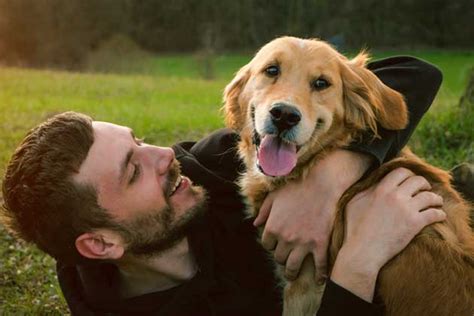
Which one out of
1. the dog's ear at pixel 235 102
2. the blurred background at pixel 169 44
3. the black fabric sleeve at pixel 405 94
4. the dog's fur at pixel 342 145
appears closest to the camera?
the dog's fur at pixel 342 145

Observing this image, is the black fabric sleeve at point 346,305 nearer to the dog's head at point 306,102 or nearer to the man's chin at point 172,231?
the dog's head at point 306,102

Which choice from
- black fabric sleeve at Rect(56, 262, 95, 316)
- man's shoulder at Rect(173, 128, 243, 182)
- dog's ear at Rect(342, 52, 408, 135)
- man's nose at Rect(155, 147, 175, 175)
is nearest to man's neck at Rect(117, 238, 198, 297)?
black fabric sleeve at Rect(56, 262, 95, 316)

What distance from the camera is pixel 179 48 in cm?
3988

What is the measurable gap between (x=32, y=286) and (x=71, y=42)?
30.2 metres

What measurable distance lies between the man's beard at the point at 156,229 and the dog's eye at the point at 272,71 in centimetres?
76

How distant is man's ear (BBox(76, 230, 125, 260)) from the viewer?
315cm

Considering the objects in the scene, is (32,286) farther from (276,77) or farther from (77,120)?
(276,77)

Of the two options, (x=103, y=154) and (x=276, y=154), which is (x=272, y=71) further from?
(x=103, y=154)

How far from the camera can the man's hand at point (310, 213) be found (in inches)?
119

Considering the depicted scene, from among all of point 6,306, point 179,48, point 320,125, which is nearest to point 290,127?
point 320,125

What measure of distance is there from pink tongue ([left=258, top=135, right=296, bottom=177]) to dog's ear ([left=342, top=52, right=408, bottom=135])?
15.4 inches

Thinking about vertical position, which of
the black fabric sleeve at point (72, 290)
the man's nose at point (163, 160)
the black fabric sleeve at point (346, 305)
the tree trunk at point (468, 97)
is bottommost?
the tree trunk at point (468, 97)

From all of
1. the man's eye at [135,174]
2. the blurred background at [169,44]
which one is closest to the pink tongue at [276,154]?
the man's eye at [135,174]

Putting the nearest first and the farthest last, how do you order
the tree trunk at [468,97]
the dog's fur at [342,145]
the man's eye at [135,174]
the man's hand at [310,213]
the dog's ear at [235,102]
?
the dog's fur at [342,145] < the man's hand at [310,213] < the man's eye at [135,174] < the dog's ear at [235,102] < the tree trunk at [468,97]
